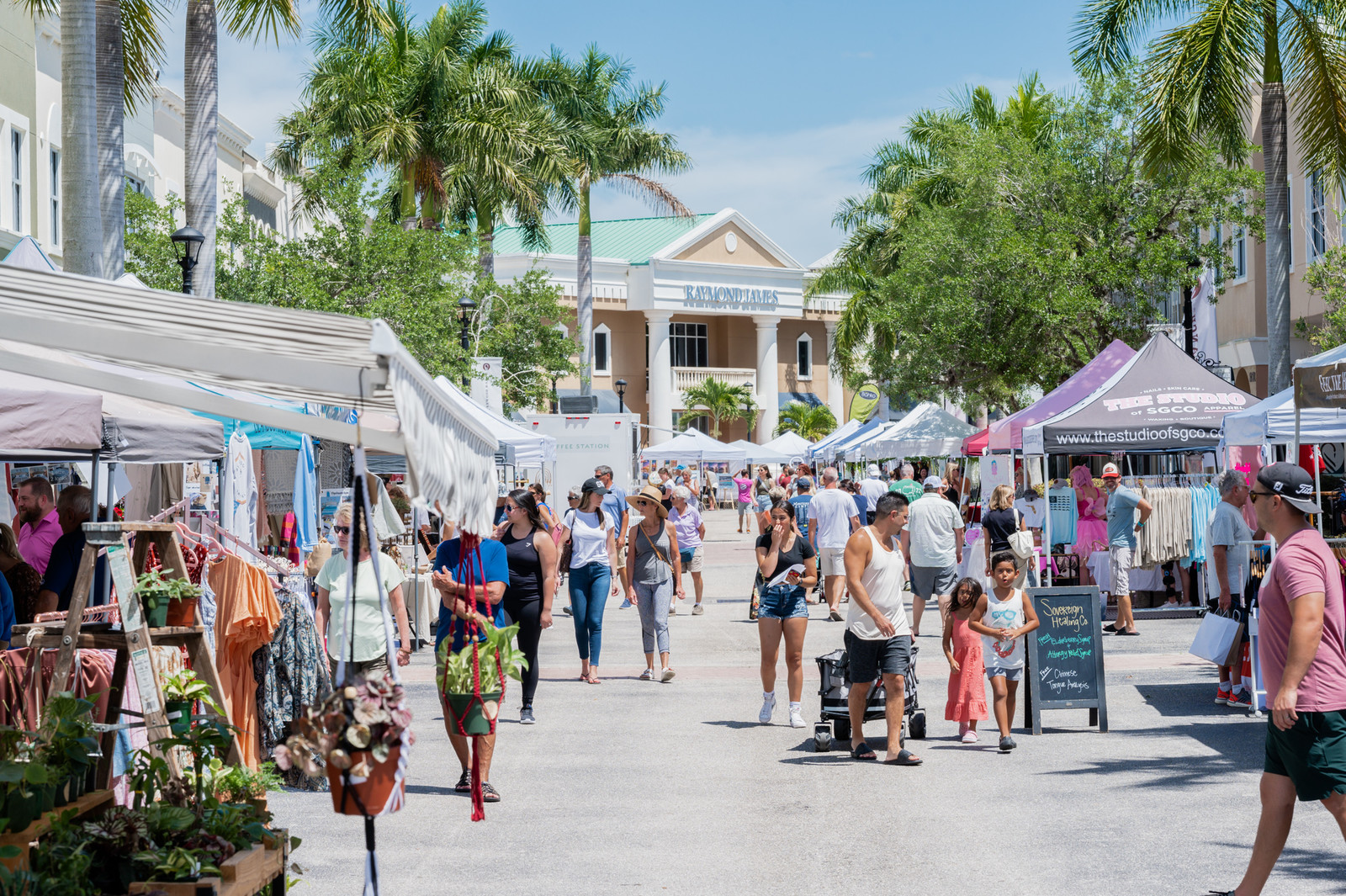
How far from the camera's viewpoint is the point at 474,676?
7422 millimetres

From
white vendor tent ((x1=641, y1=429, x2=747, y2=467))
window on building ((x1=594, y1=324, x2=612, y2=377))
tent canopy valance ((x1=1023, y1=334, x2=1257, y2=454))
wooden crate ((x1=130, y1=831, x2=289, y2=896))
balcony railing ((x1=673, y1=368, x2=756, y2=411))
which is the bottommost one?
wooden crate ((x1=130, y1=831, x2=289, y2=896))

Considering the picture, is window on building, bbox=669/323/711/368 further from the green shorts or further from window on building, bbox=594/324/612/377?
the green shorts

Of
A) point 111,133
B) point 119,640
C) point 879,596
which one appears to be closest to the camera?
point 119,640

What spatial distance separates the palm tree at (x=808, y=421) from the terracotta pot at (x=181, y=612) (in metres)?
63.7

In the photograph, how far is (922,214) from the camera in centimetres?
3434

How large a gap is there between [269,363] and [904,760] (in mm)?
6600

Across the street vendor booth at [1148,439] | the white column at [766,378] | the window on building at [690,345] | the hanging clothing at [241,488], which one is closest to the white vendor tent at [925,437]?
the street vendor booth at [1148,439]

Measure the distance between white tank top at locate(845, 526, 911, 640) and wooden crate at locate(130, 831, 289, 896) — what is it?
15.1ft

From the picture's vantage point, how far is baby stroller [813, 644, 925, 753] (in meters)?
9.70

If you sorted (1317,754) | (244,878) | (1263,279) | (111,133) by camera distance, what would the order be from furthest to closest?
(1263,279) < (111,133) < (1317,754) < (244,878)

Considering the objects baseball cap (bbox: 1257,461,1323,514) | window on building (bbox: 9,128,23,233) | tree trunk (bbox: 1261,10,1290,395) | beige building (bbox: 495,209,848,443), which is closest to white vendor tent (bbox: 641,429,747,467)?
window on building (bbox: 9,128,23,233)

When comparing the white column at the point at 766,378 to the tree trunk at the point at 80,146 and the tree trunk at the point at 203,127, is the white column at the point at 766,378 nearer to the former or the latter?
the tree trunk at the point at 203,127

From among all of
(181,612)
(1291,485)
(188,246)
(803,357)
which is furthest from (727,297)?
(1291,485)

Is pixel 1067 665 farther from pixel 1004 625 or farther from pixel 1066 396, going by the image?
pixel 1066 396
